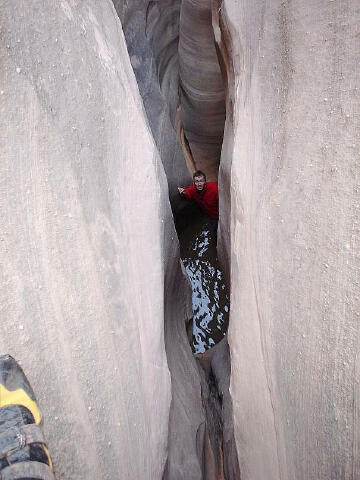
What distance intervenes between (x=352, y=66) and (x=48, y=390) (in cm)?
95

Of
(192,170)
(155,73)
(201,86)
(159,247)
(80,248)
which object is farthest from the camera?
(192,170)

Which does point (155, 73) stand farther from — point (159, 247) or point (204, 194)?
point (159, 247)

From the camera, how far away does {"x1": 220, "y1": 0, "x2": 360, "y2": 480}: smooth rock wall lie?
0.81 metres

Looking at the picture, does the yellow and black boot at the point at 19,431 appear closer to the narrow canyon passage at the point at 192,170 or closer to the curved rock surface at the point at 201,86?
the narrow canyon passage at the point at 192,170

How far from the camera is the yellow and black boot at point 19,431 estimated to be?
2.01 feet

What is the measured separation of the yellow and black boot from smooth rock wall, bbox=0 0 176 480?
4 centimetres

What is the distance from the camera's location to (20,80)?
2.79ft

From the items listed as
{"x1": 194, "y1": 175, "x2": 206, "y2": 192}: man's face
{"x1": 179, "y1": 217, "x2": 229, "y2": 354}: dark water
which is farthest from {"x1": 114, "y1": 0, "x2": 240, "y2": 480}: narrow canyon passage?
{"x1": 194, "y1": 175, "x2": 206, "y2": 192}: man's face

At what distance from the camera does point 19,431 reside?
2.14 ft

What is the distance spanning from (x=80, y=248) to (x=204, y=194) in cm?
131

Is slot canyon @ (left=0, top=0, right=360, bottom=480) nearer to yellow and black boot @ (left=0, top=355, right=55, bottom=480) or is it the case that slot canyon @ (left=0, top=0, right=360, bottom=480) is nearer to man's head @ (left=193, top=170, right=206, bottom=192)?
yellow and black boot @ (left=0, top=355, right=55, bottom=480)

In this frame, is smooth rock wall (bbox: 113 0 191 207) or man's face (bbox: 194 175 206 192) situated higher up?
smooth rock wall (bbox: 113 0 191 207)

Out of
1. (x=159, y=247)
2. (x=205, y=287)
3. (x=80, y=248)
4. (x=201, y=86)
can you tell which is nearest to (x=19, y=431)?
(x=80, y=248)

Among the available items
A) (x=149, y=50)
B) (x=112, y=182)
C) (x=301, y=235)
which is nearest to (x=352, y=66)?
(x=301, y=235)
